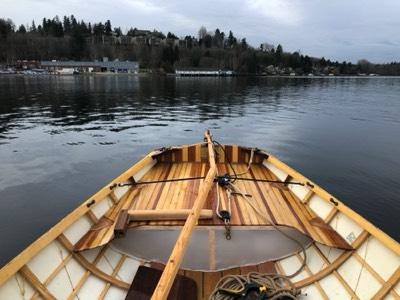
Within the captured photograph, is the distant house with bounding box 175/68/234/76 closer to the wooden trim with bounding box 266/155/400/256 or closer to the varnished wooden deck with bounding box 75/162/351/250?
the varnished wooden deck with bounding box 75/162/351/250

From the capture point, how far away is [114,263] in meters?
4.80

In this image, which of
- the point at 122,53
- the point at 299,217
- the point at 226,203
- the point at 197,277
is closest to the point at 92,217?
the point at 197,277

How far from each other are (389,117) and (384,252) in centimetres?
2512

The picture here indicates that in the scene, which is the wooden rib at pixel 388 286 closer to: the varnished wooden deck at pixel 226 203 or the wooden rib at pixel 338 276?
the wooden rib at pixel 338 276

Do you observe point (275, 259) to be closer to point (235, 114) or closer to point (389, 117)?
point (235, 114)

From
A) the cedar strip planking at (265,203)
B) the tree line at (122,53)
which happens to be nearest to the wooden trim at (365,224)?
the cedar strip planking at (265,203)

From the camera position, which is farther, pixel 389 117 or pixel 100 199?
pixel 389 117

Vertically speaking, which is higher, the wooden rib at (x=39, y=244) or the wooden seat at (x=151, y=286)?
the wooden rib at (x=39, y=244)

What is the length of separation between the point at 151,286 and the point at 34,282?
1.54 meters

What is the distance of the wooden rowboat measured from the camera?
12.4 feet

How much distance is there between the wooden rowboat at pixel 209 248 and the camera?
12.4 feet

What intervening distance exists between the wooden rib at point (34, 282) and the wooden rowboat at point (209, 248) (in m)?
0.01

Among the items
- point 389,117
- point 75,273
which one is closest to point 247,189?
point 75,273

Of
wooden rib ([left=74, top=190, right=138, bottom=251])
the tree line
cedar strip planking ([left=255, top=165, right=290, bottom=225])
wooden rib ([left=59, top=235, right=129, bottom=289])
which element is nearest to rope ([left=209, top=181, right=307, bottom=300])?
cedar strip planking ([left=255, top=165, right=290, bottom=225])
